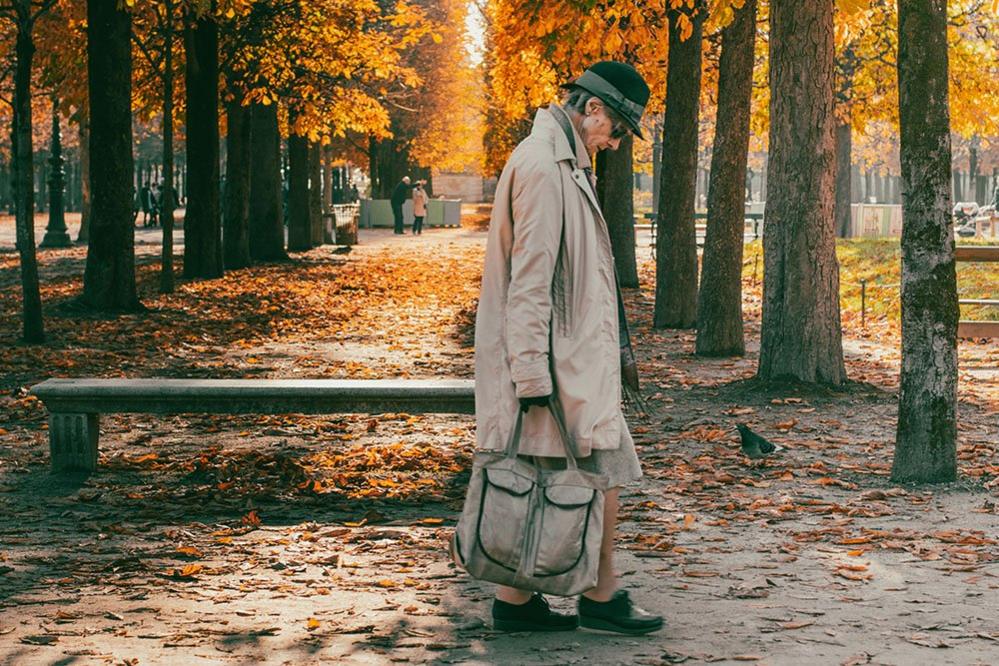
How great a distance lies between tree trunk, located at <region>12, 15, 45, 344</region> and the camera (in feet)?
50.3

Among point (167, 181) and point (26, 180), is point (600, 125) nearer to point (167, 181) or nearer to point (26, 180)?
point (26, 180)

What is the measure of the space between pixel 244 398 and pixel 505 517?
3742 mm

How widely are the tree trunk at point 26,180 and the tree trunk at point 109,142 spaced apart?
251cm

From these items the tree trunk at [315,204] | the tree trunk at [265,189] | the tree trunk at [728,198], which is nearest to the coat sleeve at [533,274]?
the tree trunk at [728,198]

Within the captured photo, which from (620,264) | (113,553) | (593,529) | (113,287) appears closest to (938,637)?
(593,529)

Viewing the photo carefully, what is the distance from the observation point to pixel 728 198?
600 inches

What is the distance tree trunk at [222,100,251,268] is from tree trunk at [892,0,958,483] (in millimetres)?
20058

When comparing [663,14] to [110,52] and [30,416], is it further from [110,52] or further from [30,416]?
[30,416]

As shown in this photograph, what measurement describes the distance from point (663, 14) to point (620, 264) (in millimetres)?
8361

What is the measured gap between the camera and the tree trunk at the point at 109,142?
59.6 feet

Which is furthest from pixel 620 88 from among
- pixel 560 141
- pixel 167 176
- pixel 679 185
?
pixel 167 176

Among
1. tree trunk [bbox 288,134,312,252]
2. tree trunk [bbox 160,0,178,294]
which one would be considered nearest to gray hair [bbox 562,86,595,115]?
tree trunk [bbox 160,0,178,294]

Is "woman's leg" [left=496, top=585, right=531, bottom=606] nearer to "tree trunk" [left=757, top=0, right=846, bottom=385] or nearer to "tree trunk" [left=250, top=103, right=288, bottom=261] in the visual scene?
"tree trunk" [left=757, top=0, right=846, bottom=385]

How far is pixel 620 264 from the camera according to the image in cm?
2584
